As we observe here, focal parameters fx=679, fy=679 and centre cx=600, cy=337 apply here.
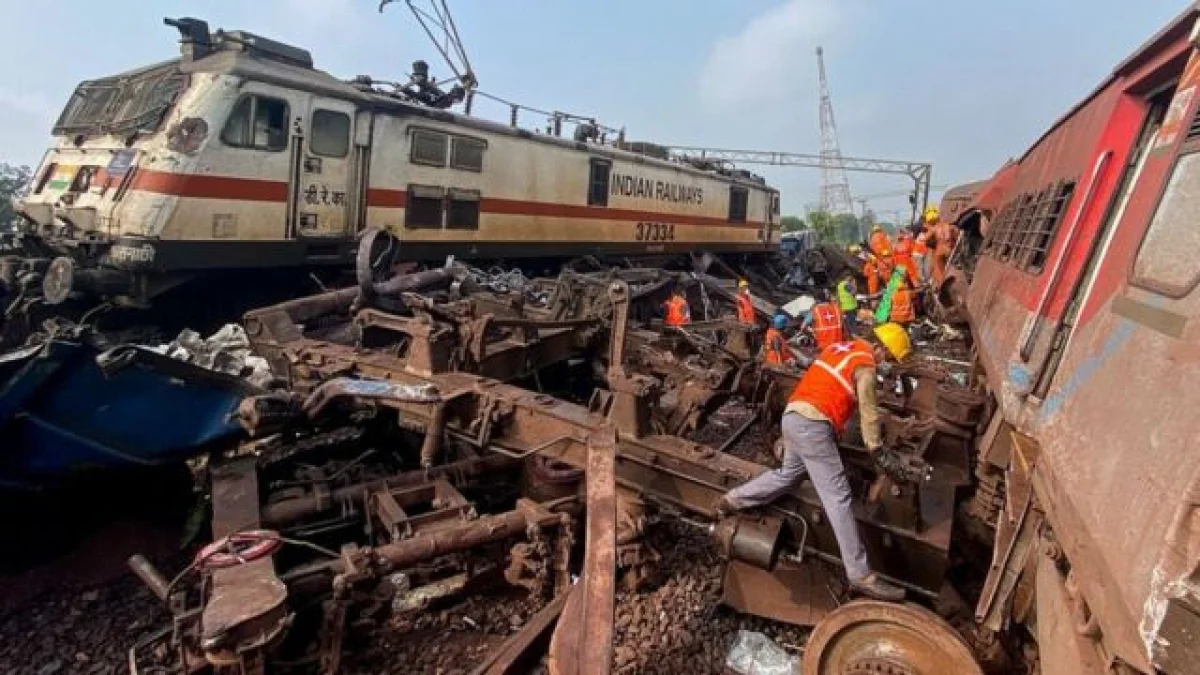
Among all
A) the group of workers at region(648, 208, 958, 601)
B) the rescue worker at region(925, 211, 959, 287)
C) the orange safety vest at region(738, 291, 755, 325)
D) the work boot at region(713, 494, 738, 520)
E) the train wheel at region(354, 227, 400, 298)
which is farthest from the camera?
the rescue worker at region(925, 211, 959, 287)

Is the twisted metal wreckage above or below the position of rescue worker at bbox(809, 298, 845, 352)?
below

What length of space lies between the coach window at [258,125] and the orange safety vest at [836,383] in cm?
573

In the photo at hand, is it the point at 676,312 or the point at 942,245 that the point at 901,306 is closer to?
the point at 942,245

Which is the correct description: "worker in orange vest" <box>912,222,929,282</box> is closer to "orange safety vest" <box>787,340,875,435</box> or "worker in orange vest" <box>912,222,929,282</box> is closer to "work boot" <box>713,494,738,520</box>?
"orange safety vest" <box>787,340,875,435</box>

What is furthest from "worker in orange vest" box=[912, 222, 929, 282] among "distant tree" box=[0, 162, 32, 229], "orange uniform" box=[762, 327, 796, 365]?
"distant tree" box=[0, 162, 32, 229]

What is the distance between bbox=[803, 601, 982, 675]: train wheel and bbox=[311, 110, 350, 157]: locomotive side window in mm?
6692

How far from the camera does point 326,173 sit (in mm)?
7262

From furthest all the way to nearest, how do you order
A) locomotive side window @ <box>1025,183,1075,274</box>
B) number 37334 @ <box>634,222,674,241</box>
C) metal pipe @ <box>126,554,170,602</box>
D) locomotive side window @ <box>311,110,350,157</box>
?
number 37334 @ <box>634,222,674,241</box>
locomotive side window @ <box>311,110,350,157</box>
locomotive side window @ <box>1025,183,1075,274</box>
metal pipe @ <box>126,554,170,602</box>

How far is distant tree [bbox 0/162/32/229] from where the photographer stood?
57.5 feet

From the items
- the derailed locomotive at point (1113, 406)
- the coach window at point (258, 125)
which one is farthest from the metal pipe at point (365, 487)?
the coach window at point (258, 125)

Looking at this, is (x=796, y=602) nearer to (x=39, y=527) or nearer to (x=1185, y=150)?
(x=1185, y=150)

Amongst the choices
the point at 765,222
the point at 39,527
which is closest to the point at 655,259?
the point at 765,222

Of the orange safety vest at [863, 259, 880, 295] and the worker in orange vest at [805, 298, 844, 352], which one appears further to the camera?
the orange safety vest at [863, 259, 880, 295]

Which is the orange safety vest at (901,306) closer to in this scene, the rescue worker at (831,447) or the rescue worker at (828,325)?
the rescue worker at (828,325)
